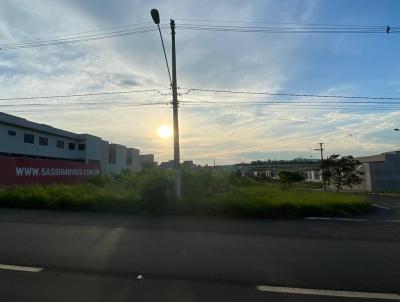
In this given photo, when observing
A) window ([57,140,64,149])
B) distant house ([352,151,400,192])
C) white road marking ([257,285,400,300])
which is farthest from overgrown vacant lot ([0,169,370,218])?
window ([57,140,64,149])

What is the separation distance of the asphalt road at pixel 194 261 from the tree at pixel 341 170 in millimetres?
39015

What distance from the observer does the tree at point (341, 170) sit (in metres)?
48.8

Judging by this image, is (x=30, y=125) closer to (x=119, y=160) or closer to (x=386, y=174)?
(x=119, y=160)

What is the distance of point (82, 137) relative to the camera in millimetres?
67750

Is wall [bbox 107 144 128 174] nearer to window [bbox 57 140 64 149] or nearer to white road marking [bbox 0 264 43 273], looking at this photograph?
window [bbox 57 140 64 149]

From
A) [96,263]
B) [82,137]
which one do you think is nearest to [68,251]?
[96,263]

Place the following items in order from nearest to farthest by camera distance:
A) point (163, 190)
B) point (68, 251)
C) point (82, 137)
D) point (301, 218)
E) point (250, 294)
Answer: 1. point (250, 294)
2. point (68, 251)
3. point (301, 218)
4. point (163, 190)
5. point (82, 137)

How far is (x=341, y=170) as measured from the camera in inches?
1928

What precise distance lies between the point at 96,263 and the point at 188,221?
5.94 metres

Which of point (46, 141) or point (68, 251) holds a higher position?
point (46, 141)

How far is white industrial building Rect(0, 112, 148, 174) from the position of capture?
49.7m

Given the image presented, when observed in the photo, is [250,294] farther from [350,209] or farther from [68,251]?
[350,209]

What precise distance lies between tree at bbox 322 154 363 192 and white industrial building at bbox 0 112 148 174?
27809 mm

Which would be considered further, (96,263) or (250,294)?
(96,263)
